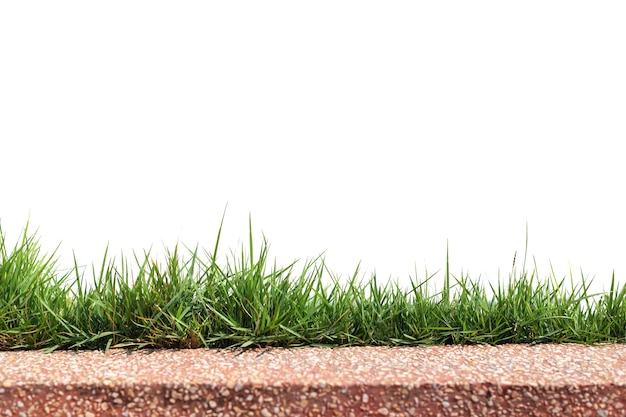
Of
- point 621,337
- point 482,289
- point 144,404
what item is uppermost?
point 482,289

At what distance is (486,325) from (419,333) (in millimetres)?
399

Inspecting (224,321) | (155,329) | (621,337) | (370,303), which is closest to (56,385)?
(155,329)

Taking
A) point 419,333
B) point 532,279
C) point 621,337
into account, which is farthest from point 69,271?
point 621,337

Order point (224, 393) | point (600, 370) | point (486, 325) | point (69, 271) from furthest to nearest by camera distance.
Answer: point (69, 271) < point (486, 325) < point (600, 370) < point (224, 393)

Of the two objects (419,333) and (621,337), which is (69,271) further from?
(621,337)

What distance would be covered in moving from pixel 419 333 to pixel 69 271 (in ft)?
6.87

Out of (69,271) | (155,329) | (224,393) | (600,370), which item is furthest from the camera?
(69,271)

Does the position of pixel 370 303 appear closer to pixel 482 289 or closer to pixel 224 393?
pixel 482 289

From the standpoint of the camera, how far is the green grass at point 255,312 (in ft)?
12.1

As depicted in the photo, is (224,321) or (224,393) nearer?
(224,393)

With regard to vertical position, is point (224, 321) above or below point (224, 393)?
above

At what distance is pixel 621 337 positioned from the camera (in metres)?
4.12

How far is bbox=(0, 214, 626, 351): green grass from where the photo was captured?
369 centimetres

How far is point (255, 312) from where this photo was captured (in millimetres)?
3688
